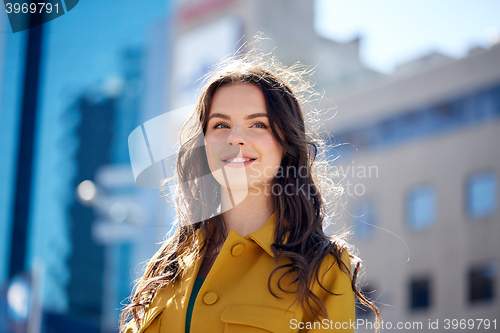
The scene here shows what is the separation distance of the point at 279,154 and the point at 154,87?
4621 millimetres

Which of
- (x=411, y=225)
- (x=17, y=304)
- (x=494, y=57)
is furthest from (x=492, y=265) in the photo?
(x=17, y=304)

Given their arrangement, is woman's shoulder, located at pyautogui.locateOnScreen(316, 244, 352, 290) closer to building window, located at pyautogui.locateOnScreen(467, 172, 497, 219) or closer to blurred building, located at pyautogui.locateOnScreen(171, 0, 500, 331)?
blurred building, located at pyautogui.locateOnScreen(171, 0, 500, 331)

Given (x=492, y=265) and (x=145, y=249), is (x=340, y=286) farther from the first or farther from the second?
(x=492, y=265)

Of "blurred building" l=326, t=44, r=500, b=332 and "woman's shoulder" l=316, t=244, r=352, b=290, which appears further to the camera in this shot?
"blurred building" l=326, t=44, r=500, b=332

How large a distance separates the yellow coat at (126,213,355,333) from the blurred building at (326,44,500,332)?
47.1 ft

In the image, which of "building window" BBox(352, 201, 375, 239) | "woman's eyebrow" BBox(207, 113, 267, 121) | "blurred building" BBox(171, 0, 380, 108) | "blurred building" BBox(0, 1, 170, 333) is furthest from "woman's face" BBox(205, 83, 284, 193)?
"building window" BBox(352, 201, 375, 239)

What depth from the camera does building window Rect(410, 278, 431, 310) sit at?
57.9 feet

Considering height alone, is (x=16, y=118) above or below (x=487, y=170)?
below

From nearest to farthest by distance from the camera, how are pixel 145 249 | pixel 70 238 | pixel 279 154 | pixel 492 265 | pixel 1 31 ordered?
pixel 279 154 → pixel 1 31 → pixel 70 238 → pixel 145 249 → pixel 492 265

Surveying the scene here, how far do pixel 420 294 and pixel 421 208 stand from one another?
9.66 ft

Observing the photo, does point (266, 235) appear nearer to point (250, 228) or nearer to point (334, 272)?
point (250, 228)

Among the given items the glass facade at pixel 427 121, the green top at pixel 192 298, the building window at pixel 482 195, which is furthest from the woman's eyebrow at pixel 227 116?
the building window at pixel 482 195

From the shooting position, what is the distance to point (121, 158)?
18.1ft

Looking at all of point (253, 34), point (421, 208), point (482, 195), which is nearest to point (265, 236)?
point (482, 195)
